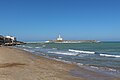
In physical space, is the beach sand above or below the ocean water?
above

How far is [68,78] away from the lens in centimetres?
1305

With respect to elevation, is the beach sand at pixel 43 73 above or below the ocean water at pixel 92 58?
above

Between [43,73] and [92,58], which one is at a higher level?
[43,73]

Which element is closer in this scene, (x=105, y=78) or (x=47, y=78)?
(x=47, y=78)

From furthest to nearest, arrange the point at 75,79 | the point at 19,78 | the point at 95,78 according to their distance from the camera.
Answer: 1. the point at 95,78
2. the point at 75,79
3. the point at 19,78

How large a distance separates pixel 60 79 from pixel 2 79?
2.90 meters

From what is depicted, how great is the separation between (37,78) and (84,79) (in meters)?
2.61

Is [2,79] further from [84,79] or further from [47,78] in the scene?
[84,79]

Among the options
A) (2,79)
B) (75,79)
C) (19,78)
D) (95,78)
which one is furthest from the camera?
(95,78)

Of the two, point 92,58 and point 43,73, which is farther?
point 92,58

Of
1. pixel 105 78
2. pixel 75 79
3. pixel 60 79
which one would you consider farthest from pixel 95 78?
pixel 60 79

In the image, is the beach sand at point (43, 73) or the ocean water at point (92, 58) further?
the ocean water at point (92, 58)

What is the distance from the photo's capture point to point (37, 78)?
40.0 feet

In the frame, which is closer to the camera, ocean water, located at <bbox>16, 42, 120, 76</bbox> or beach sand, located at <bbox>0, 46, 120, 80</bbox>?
beach sand, located at <bbox>0, 46, 120, 80</bbox>
